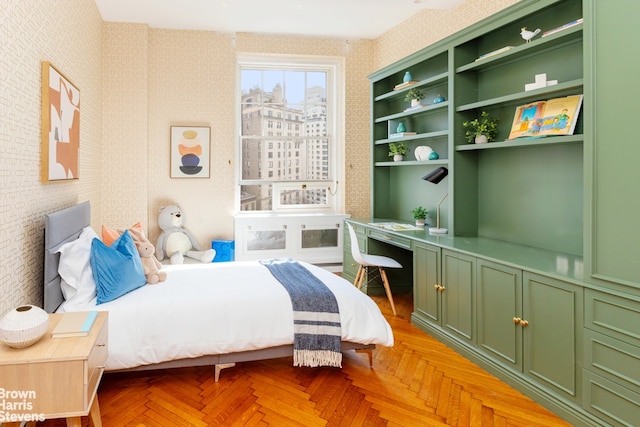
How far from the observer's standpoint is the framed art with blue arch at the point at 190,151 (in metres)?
5.28

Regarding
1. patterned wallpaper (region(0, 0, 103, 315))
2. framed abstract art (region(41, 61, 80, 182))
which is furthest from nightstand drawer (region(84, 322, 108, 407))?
framed abstract art (region(41, 61, 80, 182))

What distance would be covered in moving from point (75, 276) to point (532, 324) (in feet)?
8.82

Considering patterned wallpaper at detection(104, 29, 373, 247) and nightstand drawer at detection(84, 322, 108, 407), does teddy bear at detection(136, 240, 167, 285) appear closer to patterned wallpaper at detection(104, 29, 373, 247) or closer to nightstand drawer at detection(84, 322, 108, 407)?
nightstand drawer at detection(84, 322, 108, 407)

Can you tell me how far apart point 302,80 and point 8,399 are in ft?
15.9

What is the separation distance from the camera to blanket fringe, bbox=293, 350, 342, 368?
2691mm

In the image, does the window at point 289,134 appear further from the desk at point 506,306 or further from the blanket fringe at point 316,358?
the blanket fringe at point 316,358

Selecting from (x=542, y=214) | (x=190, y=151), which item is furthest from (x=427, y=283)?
(x=190, y=151)

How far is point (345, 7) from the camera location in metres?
4.63

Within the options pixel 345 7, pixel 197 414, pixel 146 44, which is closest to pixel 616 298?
pixel 197 414

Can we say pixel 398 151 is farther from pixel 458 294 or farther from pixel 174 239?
pixel 174 239

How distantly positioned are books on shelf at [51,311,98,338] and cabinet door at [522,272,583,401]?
229cm

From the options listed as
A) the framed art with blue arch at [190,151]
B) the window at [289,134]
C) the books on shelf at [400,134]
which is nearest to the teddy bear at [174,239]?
the framed art with blue arch at [190,151]

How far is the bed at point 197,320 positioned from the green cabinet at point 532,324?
0.69 m

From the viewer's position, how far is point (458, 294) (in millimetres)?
3201
